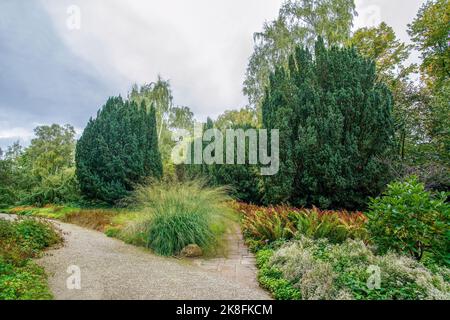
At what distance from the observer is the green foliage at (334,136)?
21.3ft

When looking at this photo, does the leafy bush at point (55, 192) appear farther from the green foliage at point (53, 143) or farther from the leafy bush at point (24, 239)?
the green foliage at point (53, 143)

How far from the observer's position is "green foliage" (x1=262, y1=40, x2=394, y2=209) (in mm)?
6484

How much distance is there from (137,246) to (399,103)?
887 centimetres

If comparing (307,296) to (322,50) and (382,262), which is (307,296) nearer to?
(382,262)

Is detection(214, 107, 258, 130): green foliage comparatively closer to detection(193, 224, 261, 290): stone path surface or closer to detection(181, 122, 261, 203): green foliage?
detection(181, 122, 261, 203): green foliage

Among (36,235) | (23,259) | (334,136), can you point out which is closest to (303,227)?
(334,136)

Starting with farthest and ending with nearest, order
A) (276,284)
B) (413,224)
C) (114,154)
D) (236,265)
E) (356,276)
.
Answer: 1. (114,154)
2. (236,265)
3. (413,224)
4. (276,284)
5. (356,276)

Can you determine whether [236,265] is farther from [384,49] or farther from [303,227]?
[384,49]

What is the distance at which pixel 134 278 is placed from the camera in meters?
3.08

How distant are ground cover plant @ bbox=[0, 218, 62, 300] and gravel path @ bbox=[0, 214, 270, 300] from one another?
165 mm

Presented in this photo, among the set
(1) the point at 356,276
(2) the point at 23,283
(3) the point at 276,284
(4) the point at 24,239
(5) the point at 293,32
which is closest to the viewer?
(2) the point at 23,283

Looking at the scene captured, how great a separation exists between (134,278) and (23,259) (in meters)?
1.56
